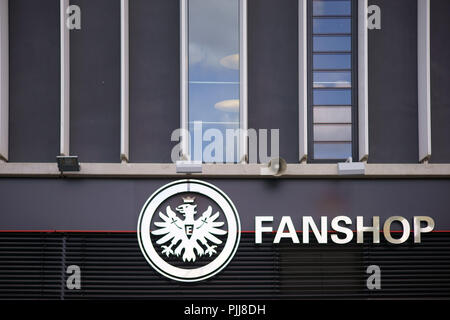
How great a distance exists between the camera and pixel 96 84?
11.7 meters

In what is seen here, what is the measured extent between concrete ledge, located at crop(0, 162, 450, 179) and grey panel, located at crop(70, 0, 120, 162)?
43cm

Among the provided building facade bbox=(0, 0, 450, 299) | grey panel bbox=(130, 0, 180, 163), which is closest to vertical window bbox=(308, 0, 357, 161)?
building facade bbox=(0, 0, 450, 299)

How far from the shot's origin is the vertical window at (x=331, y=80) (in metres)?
11.9

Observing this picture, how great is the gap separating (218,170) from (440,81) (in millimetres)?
5136

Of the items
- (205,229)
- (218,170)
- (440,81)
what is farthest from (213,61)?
(440,81)

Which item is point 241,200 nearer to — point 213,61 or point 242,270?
point 242,270

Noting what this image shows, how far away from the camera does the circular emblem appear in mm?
11258

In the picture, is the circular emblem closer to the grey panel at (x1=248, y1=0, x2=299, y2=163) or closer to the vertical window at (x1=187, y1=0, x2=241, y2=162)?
the vertical window at (x1=187, y1=0, x2=241, y2=162)

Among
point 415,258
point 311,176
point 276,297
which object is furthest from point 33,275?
point 415,258

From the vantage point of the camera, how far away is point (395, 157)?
1181cm

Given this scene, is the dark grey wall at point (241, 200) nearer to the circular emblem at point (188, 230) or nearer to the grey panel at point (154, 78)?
the circular emblem at point (188, 230)

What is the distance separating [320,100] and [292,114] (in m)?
0.69

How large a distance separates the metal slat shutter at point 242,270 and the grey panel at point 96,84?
6.04 ft
